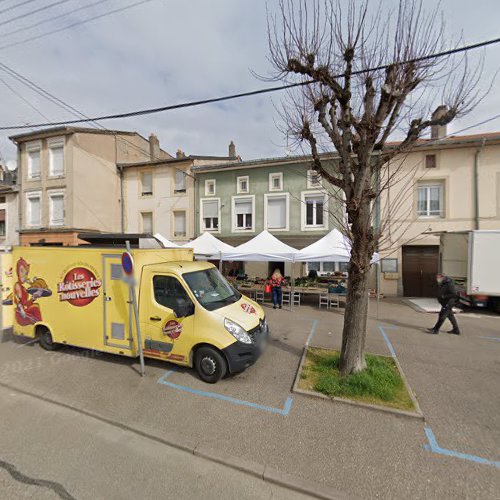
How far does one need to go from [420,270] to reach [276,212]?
7463mm

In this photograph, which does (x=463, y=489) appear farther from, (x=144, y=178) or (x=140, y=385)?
(x=144, y=178)

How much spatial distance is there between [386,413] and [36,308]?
6.76 metres

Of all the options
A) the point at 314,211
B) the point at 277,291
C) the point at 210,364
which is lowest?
the point at 210,364

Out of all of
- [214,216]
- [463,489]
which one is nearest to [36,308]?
[463,489]

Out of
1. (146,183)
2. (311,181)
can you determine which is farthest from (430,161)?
(146,183)

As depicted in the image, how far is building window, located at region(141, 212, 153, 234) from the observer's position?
1662 centimetres

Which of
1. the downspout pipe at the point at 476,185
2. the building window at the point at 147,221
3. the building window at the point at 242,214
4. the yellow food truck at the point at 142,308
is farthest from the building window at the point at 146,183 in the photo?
the downspout pipe at the point at 476,185

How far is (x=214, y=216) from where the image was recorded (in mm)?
15422

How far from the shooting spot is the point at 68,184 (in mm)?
15391

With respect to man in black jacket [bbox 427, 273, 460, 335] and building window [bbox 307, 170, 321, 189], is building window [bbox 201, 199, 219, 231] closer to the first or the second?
building window [bbox 307, 170, 321, 189]

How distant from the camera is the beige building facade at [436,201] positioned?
1132 cm

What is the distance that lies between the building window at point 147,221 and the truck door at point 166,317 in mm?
12885

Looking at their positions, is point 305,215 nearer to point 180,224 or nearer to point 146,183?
point 180,224

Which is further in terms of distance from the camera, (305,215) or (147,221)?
(147,221)
